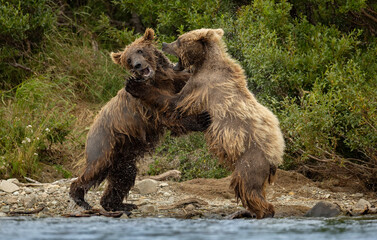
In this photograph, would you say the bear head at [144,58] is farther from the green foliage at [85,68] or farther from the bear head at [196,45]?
the green foliage at [85,68]

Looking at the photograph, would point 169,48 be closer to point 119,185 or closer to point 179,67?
point 179,67

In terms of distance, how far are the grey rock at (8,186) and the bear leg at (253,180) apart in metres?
3.27

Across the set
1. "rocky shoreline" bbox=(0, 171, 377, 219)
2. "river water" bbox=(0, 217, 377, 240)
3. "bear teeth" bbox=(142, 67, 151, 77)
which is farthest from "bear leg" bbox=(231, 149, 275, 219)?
"bear teeth" bbox=(142, 67, 151, 77)

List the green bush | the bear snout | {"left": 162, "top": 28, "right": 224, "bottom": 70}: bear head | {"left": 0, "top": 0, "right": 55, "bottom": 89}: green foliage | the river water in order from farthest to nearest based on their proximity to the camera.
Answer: {"left": 0, "top": 0, "right": 55, "bottom": 89}: green foliage, the green bush, the bear snout, {"left": 162, "top": 28, "right": 224, "bottom": 70}: bear head, the river water

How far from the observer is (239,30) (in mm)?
8805

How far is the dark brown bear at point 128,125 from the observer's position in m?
6.71

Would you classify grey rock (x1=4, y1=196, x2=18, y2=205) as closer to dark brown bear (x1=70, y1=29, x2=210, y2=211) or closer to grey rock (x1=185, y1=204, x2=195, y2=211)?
dark brown bear (x1=70, y1=29, x2=210, y2=211)

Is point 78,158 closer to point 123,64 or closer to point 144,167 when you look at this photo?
point 144,167

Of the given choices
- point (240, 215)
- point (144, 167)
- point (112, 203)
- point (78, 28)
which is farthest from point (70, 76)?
point (240, 215)

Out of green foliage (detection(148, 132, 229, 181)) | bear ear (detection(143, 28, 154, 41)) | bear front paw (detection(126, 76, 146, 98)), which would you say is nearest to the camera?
bear front paw (detection(126, 76, 146, 98))

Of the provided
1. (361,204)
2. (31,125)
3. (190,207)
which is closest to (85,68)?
(31,125)

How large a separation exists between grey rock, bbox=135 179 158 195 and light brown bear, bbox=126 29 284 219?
1927 millimetres

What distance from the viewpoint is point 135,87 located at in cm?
627

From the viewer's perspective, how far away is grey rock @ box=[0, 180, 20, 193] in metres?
7.63
